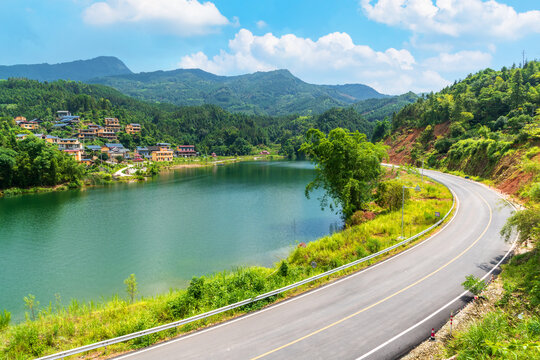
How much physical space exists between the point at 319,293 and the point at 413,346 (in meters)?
5.19

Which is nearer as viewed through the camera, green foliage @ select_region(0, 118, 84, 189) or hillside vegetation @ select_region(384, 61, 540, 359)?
hillside vegetation @ select_region(384, 61, 540, 359)

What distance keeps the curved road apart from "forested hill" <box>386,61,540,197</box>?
787cm

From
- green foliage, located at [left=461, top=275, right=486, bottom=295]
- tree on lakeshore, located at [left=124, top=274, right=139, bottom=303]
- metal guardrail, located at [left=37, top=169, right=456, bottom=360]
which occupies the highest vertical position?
green foliage, located at [left=461, top=275, right=486, bottom=295]

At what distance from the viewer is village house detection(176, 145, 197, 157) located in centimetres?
13850

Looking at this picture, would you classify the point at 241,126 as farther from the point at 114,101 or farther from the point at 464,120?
the point at 464,120

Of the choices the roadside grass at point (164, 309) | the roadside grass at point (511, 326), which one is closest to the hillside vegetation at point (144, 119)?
the roadside grass at point (164, 309)

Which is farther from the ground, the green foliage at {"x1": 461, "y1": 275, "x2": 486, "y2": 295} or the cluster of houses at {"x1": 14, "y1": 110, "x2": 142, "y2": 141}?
the cluster of houses at {"x1": 14, "y1": 110, "x2": 142, "y2": 141}

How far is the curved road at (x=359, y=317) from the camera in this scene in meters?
11.2

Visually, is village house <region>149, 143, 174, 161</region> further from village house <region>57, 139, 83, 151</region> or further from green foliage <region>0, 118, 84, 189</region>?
green foliage <region>0, 118, 84, 189</region>

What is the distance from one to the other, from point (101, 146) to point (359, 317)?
381ft

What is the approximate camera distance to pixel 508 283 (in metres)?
14.7

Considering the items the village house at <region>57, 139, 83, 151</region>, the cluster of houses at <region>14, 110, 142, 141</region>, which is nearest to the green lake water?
the village house at <region>57, 139, 83, 151</region>

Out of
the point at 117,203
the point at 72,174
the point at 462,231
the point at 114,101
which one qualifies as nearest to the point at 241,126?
the point at 114,101

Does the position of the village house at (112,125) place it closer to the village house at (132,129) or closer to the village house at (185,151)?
the village house at (132,129)
